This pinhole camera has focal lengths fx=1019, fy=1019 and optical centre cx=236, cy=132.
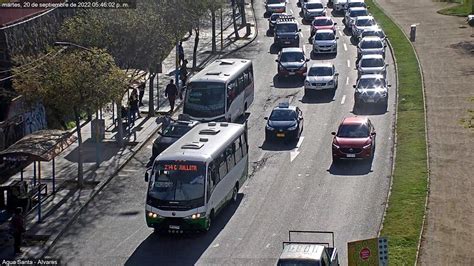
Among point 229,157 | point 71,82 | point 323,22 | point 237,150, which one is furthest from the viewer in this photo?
point 323,22

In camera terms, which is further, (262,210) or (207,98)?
(207,98)

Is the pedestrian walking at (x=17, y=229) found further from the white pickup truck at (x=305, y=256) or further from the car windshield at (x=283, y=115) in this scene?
the car windshield at (x=283, y=115)

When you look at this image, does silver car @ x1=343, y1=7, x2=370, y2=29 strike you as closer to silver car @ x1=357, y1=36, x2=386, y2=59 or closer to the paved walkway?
the paved walkway

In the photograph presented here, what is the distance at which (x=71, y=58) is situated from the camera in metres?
43.2

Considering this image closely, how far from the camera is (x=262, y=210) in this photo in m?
40.6

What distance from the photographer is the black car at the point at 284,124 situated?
50.7m

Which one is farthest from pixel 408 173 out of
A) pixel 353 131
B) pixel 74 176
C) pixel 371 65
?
pixel 371 65

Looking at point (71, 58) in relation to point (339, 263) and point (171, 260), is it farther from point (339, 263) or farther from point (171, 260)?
point (339, 263)

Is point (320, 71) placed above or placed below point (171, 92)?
above

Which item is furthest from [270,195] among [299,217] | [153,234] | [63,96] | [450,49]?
[450,49]

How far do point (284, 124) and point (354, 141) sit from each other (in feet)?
17.2

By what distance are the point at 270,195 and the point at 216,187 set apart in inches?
190

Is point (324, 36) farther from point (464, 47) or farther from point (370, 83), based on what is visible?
point (370, 83)

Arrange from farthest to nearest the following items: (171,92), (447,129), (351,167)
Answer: (171,92), (447,129), (351,167)
